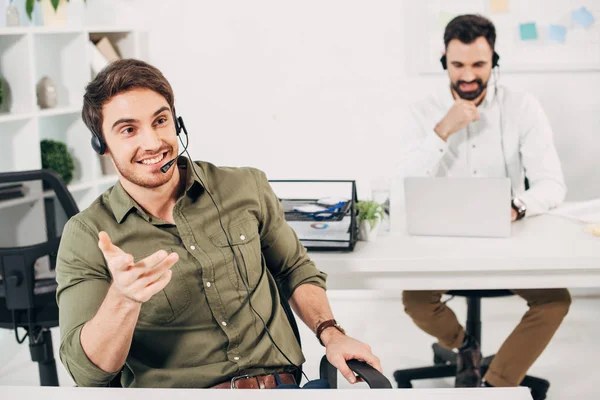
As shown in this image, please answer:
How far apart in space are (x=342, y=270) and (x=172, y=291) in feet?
2.29

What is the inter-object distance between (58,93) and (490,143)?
2.07 m

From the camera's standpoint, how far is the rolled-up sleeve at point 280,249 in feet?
6.17

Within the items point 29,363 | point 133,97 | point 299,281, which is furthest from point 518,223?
point 29,363

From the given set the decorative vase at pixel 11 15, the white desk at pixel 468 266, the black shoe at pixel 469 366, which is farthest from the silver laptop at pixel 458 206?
the decorative vase at pixel 11 15

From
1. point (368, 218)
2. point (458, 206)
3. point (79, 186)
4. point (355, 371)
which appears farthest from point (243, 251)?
point (79, 186)

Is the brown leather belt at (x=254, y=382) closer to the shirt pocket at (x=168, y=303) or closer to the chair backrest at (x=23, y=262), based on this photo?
the shirt pocket at (x=168, y=303)

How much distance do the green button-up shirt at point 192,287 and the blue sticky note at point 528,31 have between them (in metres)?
2.34

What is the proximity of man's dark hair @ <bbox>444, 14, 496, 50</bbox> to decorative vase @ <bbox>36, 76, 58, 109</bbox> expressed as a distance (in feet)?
5.98

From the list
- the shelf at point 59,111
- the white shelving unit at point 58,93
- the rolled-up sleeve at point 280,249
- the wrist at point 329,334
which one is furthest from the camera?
the shelf at point 59,111

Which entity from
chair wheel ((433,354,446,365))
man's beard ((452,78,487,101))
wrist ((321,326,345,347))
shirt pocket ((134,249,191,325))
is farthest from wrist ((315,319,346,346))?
man's beard ((452,78,487,101))

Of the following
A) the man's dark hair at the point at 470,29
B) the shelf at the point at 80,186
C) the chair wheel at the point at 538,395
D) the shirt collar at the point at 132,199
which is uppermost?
the man's dark hair at the point at 470,29

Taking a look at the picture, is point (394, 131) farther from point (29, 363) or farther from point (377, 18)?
point (29, 363)

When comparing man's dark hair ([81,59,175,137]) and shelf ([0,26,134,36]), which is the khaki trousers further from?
shelf ([0,26,134,36])

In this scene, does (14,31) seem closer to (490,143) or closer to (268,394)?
(490,143)
